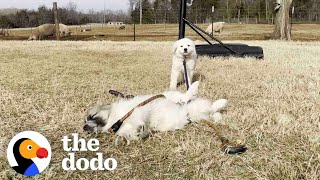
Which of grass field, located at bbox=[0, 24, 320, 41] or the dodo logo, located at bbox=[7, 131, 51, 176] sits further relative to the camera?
grass field, located at bbox=[0, 24, 320, 41]

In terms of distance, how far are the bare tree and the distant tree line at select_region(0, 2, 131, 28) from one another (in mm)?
17940

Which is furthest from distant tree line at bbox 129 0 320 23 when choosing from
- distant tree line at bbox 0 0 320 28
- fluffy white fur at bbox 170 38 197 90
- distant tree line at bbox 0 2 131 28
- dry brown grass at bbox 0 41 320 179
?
fluffy white fur at bbox 170 38 197 90

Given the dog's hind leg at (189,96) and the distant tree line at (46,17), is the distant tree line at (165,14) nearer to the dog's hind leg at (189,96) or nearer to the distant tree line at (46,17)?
the distant tree line at (46,17)

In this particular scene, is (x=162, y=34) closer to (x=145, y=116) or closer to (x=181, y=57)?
(x=181, y=57)

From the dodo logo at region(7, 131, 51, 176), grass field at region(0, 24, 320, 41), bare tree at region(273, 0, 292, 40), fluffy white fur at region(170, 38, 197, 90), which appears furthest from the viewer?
grass field at region(0, 24, 320, 41)

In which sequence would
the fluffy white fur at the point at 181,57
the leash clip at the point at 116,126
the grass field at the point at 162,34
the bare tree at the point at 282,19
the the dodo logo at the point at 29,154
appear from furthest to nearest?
1. the grass field at the point at 162,34
2. the bare tree at the point at 282,19
3. the fluffy white fur at the point at 181,57
4. the leash clip at the point at 116,126
5. the the dodo logo at the point at 29,154

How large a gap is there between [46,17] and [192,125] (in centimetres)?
2893

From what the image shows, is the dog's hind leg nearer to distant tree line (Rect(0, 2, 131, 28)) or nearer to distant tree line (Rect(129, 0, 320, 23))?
distant tree line (Rect(129, 0, 320, 23))

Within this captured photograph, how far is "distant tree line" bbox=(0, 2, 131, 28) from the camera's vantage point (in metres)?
29.6

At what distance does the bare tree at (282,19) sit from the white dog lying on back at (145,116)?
13.5m

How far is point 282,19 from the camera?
15375 millimetres

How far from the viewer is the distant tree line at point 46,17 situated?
29.6 meters

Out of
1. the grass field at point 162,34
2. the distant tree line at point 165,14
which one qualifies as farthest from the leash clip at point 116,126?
the distant tree line at point 165,14

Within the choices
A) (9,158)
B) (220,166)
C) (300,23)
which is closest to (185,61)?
(220,166)
